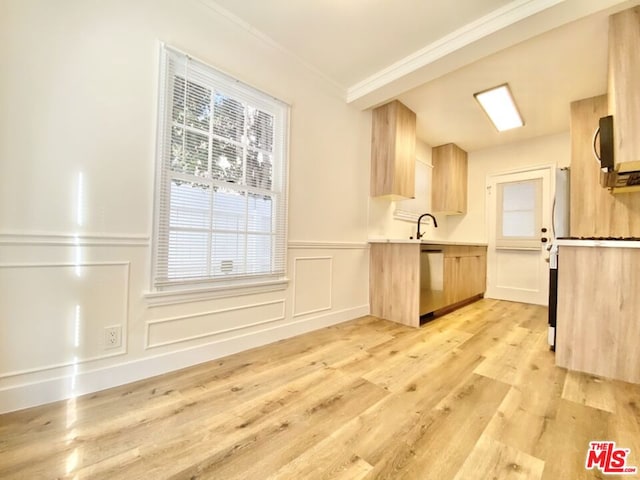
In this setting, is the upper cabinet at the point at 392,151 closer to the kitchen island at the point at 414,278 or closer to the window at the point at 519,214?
the kitchen island at the point at 414,278

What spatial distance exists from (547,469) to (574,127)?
11.6 feet

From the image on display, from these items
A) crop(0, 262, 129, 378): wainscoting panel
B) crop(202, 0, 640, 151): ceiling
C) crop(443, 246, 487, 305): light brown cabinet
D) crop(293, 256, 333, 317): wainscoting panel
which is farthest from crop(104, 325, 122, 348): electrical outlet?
crop(443, 246, 487, 305): light brown cabinet

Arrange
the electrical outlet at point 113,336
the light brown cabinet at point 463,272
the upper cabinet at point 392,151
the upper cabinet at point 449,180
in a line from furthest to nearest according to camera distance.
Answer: the upper cabinet at point 449,180 → the light brown cabinet at point 463,272 → the upper cabinet at point 392,151 → the electrical outlet at point 113,336

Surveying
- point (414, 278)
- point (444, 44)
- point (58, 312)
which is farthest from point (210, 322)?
point (444, 44)

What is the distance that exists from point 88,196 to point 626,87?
138 inches

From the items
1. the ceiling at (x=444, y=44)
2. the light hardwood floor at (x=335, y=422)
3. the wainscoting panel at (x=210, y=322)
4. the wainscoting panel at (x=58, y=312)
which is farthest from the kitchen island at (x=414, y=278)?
the wainscoting panel at (x=58, y=312)

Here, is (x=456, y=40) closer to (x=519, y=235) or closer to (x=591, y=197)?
(x=591, y=197)

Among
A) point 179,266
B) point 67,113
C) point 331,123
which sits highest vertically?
point 331,123

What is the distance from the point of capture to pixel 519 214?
4.34 m

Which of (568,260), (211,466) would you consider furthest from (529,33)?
(211,466)

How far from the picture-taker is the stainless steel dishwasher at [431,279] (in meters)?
3.00

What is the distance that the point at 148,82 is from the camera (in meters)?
1.76

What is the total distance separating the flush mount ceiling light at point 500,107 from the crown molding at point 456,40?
102cm

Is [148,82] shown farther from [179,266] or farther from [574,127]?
[574,127]
